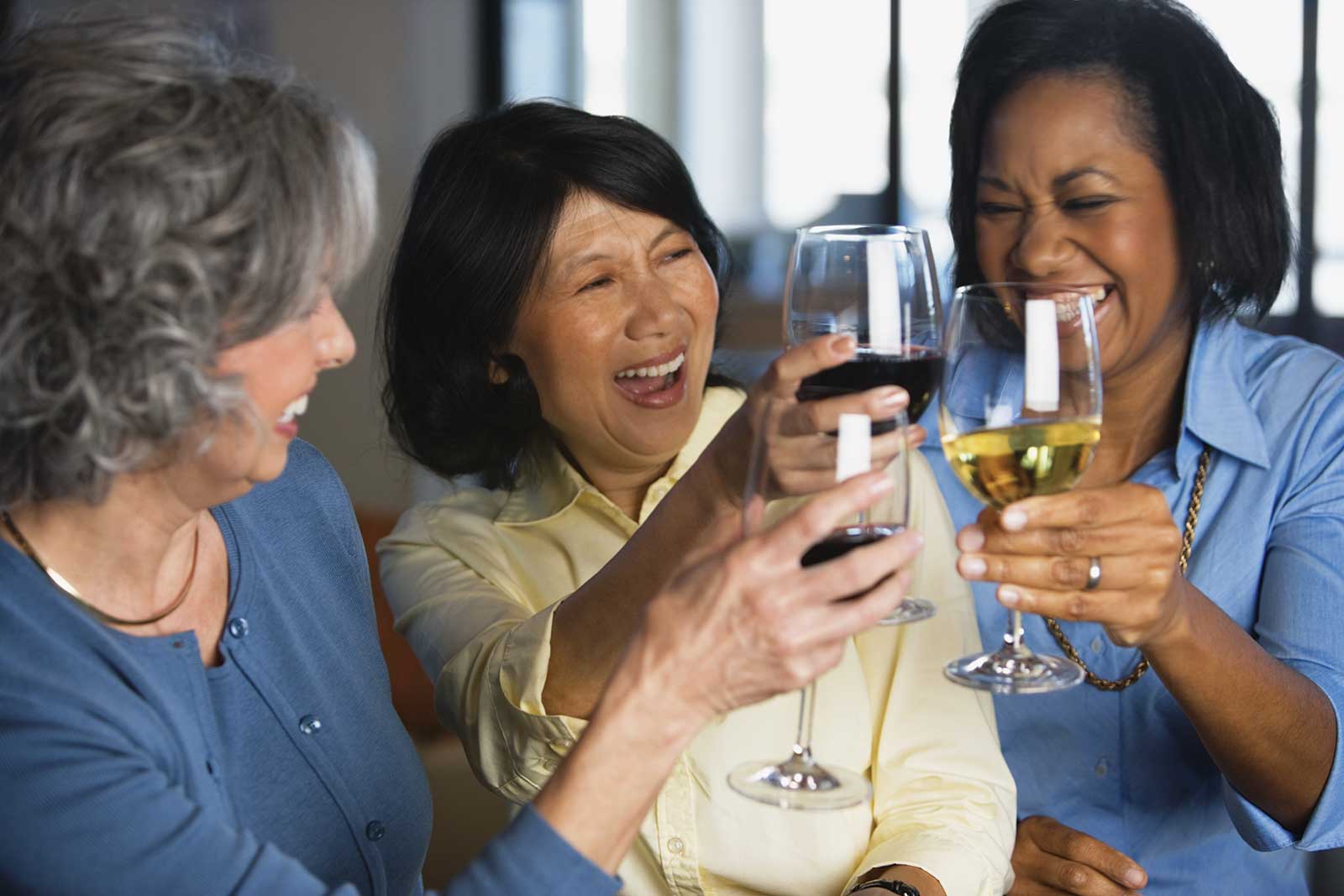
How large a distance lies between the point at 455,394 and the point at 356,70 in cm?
373

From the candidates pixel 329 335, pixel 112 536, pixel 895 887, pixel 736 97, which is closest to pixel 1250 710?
pixel 895 887

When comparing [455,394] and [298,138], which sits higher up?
[298,138]

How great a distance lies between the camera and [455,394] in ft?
6.42

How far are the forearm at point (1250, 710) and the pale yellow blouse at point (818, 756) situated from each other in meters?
0.25

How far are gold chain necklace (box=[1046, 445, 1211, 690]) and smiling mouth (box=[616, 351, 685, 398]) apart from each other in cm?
58

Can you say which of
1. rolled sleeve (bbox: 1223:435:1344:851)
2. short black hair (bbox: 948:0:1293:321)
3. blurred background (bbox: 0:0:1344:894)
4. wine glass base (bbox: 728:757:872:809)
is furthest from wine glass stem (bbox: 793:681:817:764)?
blurred background (bbox: 0:0:1344:894)

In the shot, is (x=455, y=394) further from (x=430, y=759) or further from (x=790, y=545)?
(x=430, y=759)

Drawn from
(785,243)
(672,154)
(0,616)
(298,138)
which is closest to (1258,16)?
(785,243)

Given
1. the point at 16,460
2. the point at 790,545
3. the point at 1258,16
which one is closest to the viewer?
the point at 790,545

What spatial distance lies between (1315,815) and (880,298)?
87 centimetres

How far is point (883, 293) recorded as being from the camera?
1191 mm

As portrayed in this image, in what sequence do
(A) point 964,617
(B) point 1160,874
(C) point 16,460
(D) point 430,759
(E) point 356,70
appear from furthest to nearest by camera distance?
(E) point 356,70 < (D) point 430,759 < (B) point 1160,874 < (A) point 964,617 < (C) point 16,460

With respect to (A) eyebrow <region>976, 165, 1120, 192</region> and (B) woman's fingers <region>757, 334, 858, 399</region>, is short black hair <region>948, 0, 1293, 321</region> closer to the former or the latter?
(A) eyebrow <region>976, 165, 1120, 192</region>

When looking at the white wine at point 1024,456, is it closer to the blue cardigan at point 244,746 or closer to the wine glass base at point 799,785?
the wine glass base at point 799,785
